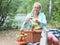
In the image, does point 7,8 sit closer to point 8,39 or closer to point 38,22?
point 8,39

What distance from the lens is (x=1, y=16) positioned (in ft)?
35.2

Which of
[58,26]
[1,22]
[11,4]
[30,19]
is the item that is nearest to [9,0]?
[11,4]

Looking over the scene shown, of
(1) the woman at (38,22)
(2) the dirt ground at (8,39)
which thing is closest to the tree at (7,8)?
(2) the dirt ground at (8,39)

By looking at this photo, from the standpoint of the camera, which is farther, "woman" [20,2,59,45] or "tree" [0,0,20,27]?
"tree" [0,0,20,27]

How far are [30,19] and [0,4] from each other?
20.4ft

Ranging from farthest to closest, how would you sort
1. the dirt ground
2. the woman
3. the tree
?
the tree < the dirt ground < the woman

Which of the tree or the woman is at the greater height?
the tree

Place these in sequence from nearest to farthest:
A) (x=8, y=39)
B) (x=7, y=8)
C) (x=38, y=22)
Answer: (x=38, y=22), (x=8, y=39), (x=7, y=8)

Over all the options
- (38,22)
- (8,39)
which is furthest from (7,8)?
(38,22)

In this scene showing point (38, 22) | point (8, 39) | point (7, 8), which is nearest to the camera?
Answer: point (38, 22)

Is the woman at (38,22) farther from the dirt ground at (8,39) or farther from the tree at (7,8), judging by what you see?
the tree at (7,8)

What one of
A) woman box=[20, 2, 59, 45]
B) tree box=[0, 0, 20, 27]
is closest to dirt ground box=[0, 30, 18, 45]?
tree box=[0, 0, 20, 27]

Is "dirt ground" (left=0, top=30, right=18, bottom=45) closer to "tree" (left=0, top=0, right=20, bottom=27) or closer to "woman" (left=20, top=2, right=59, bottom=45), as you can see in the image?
"tree" (left=0, top=0, right=20, bottom=27)

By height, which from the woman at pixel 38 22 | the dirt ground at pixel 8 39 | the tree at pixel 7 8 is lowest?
the dirt ground at pixel 8 39
